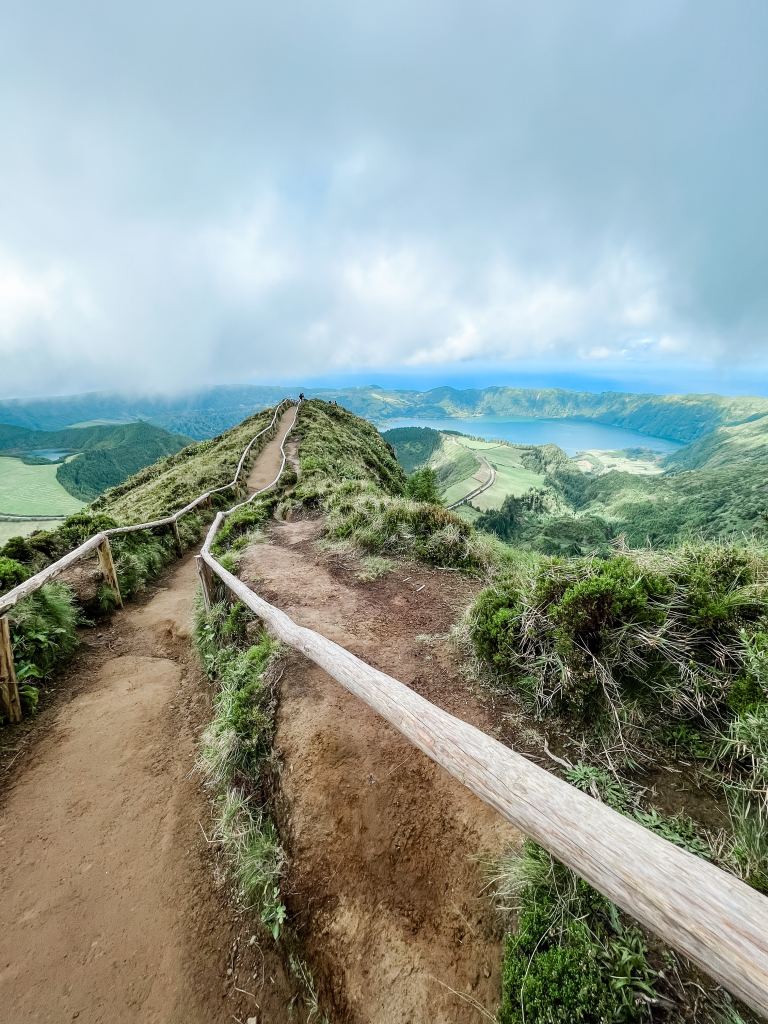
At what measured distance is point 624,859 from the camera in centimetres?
173

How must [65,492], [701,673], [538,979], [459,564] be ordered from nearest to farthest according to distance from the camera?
[538,979], [701,673], [459,564], [65,492]

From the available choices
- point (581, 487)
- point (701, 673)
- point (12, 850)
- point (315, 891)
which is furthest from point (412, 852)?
point (581, 487)

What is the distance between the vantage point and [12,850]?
12.0 ft

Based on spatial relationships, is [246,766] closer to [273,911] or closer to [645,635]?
[273,911]

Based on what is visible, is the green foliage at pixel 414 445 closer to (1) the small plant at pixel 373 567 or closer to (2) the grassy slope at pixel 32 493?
(2) the grassy slope at pixel 32 493

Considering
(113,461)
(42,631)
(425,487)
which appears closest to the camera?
(42,631)

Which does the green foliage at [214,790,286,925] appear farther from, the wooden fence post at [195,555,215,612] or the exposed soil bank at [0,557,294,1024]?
the wooden fence post at [195,555,215,612]

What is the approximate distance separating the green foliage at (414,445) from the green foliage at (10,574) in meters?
125

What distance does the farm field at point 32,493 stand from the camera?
72.2 meters

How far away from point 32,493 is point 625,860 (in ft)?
371

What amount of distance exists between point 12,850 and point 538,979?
185 inches

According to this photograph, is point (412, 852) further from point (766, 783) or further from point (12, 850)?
point (12, 850)

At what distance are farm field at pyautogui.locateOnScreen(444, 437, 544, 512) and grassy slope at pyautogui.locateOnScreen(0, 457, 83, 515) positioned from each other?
75.9 m

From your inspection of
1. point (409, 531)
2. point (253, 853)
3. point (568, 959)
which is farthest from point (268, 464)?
point (568, 959)
